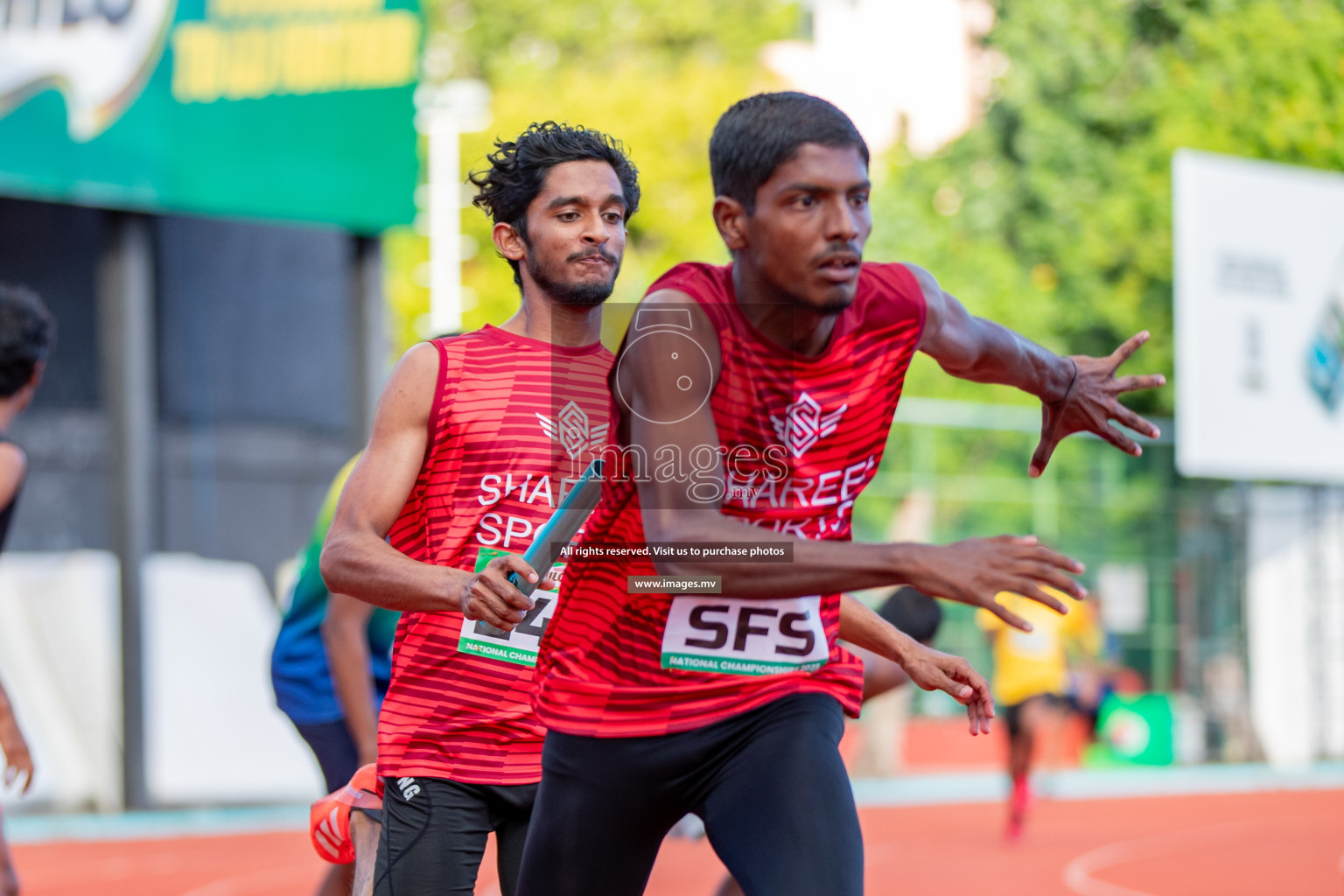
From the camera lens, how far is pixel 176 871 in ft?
33.2

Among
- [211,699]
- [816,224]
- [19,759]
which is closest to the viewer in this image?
[816,224]

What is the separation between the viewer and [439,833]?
3.37 m

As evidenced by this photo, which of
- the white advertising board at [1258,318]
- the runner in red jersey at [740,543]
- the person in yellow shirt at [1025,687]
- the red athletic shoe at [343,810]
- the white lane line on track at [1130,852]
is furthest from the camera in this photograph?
the white advertising board at [1258,318]

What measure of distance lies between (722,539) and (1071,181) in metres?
23.8

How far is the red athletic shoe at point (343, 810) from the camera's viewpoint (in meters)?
3.57

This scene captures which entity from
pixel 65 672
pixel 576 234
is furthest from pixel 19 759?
pixel 65 672

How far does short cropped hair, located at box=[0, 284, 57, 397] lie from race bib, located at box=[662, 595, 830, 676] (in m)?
2.38

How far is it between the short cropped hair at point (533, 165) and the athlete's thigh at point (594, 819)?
120 centimetres

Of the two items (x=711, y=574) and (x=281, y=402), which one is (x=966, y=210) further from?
(x=711, y=574)

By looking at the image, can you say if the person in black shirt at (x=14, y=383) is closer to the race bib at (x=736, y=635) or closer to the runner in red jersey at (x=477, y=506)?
the runner in red jersey at (x=477, y=506)

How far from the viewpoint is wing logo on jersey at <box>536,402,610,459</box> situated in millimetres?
3578

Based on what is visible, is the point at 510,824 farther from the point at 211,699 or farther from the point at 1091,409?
the point at 211,699

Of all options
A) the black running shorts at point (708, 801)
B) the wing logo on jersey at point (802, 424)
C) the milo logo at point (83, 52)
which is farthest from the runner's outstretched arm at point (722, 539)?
the milo logo at point (83, 52)

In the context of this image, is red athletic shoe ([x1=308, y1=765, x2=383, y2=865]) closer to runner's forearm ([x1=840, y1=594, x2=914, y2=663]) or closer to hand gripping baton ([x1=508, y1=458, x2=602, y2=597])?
hand gripping baton ([x1=508, y1=458, x2=602, y2=597])
